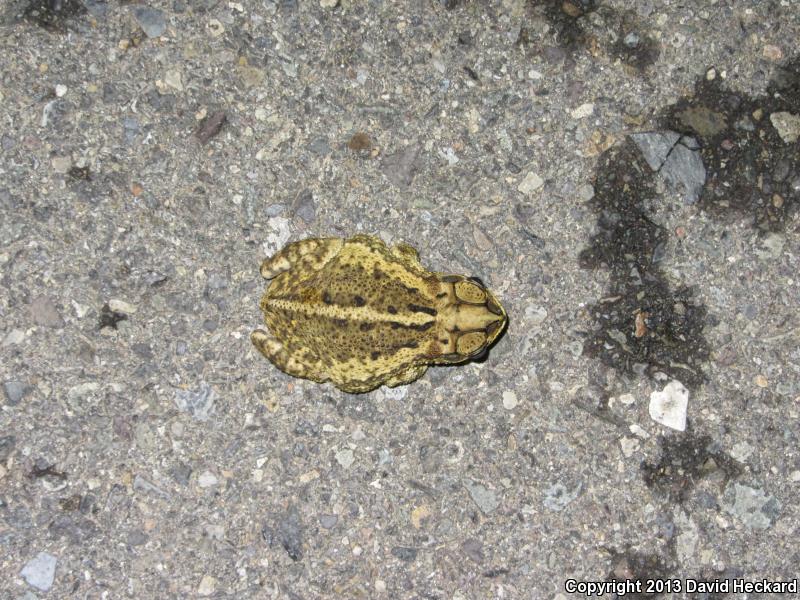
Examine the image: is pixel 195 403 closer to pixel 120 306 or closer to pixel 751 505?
pixel 120 306

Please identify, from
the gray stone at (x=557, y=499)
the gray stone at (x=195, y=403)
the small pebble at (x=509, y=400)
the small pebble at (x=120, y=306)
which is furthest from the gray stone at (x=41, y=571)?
the gray stone at (x=557, y=499)

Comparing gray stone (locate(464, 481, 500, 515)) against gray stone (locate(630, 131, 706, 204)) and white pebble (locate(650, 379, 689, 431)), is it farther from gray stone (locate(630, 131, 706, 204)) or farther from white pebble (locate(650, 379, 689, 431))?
gray stone (locate(630, 131, 706, 204))

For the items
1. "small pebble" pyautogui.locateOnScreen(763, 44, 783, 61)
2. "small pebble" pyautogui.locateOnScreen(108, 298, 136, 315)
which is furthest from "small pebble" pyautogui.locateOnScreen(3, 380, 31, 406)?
"small pebble" pyautogui.locateOnScreen(763, 44, 783, 61)

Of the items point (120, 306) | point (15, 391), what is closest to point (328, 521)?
point (120, 306)

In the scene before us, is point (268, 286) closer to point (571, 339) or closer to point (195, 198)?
point (195, 198)

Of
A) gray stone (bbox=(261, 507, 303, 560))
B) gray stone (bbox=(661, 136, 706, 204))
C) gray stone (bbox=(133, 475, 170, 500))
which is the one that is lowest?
gray stone (bbox=(261, 507, 303, 560))
